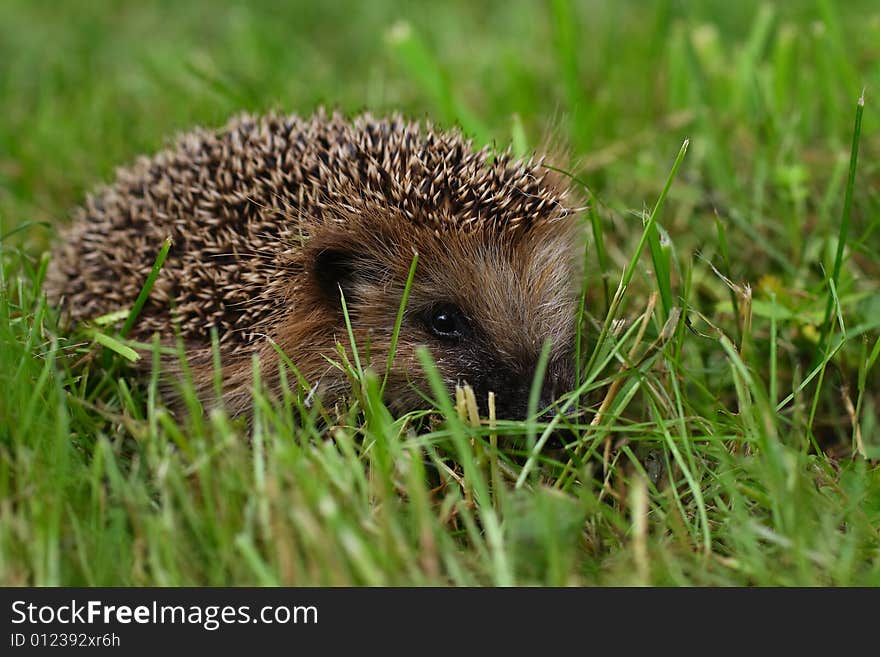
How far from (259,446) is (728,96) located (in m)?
4.15

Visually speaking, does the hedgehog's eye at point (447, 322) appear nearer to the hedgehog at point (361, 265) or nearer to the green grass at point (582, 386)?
the hedgehog at point (361, 265)

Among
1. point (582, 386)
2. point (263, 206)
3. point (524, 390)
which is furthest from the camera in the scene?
point (263, 206)

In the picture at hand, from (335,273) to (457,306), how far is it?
0.51 meters

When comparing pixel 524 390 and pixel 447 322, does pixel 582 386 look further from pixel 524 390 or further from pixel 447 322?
pixel 447 322

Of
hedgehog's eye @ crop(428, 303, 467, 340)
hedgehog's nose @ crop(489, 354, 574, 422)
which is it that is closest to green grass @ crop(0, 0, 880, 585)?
hedgehog's nose @ crop(489, 354, 574, 422)

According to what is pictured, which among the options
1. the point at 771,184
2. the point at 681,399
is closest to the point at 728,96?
the point at 771,184

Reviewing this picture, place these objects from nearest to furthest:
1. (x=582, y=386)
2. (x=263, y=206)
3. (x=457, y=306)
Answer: (x=582, y=386), (x=457, y=306), (x=263, y=206)

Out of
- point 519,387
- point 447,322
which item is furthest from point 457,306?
point 519,387

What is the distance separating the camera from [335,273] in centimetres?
355

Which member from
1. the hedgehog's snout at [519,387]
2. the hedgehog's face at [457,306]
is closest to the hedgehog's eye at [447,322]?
the hedgehog's face at [457,306]

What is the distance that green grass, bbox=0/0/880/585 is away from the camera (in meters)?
2.40

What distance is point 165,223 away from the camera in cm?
378

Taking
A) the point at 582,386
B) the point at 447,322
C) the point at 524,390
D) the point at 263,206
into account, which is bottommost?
the point at 582,386
